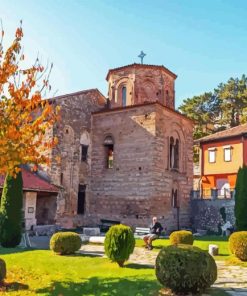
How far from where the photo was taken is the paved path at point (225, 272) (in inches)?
320

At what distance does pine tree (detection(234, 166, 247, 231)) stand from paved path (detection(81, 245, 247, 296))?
6.36m

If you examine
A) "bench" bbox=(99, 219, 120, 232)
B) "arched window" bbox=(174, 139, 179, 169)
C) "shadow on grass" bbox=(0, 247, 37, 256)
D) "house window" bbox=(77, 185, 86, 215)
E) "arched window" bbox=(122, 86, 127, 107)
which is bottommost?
"shadow on grass" bbox=(0, 247, 37, 256)

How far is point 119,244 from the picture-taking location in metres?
10.7

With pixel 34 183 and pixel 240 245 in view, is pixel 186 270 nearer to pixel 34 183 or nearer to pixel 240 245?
pixel 240 245

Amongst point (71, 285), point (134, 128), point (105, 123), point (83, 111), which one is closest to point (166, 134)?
point (134, 128)

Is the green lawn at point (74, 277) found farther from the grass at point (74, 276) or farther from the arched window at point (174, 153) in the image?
the arched window at point (174, 153)

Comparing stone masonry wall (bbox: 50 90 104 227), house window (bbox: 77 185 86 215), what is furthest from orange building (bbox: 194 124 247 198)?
stone masonry wall (bbox: 50 90 104 227)

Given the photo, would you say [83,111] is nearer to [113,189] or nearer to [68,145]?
[68,145]

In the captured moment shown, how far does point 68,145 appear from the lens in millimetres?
23719

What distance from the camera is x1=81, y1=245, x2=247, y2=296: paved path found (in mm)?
8133

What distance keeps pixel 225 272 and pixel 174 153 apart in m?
15.4

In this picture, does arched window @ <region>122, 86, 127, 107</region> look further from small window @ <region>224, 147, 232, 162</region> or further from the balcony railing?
small window @ <region>224, 147, 232, 162</region>

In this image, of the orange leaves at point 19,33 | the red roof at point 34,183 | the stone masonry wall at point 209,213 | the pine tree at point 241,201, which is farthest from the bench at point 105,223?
the orange leaves at point 19,33

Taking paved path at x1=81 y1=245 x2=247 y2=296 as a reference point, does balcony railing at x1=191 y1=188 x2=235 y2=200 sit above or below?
above
